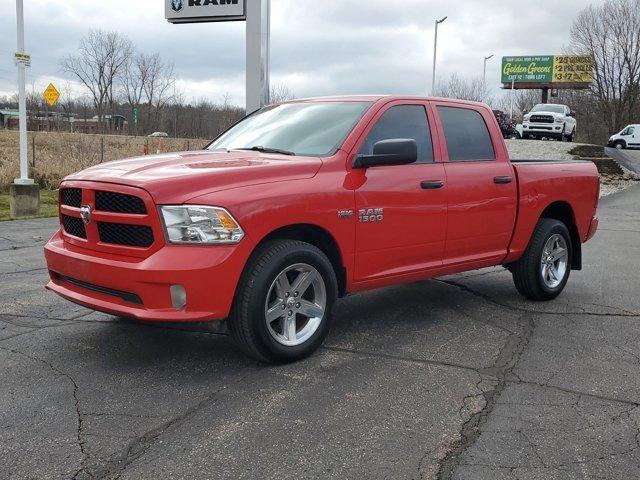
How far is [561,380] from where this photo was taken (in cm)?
428

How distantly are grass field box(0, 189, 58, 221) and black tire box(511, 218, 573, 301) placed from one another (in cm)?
1015

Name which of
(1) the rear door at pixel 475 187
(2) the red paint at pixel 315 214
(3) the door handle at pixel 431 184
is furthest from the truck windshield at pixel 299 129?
(1) the rear door at pixel 475 187

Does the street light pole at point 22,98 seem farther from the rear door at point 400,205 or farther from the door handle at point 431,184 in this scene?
the door handle at point 431,184

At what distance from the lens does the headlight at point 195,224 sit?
3.92 metres

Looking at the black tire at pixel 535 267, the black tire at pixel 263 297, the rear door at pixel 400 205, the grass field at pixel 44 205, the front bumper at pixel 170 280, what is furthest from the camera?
the grass field at pixel 44 205

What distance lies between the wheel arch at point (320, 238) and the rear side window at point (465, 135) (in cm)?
157

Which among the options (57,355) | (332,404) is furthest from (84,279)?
(332,404)

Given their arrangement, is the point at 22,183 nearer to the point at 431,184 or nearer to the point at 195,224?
the point at 431,184

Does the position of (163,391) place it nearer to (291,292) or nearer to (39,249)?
(291,292)

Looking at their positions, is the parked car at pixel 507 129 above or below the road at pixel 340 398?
above

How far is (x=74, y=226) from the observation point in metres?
4.50

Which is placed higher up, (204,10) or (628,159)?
(204,10)

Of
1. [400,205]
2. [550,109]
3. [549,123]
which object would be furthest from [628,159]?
[400,205]

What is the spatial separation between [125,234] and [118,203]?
Answer: 204mm
